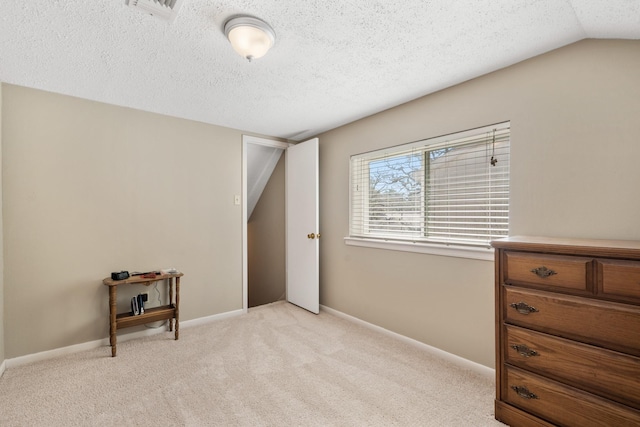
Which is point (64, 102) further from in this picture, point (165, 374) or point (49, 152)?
point (165, 374)

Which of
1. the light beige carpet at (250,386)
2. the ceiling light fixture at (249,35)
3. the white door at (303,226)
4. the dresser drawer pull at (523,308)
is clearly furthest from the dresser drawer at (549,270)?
the white door at (303,226)

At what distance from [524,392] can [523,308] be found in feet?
1.55

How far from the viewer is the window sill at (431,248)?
7.07ft

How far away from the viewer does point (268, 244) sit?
466 cm

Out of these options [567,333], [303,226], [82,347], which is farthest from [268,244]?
[567,333]

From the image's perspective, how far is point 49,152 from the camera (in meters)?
2.44

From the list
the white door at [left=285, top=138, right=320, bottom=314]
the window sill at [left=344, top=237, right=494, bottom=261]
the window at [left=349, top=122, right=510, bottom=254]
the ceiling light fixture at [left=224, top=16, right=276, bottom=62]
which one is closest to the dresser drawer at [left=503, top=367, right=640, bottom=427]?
the window sill at [left=344, top=237, right=494, bottom=261]

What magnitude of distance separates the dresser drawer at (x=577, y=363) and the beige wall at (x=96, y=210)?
9.60 feet

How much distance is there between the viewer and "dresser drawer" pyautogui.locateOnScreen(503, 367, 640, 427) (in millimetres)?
1305

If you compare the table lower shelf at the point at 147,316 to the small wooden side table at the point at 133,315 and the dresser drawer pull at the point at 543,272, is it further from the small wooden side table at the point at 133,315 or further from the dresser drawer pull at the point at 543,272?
the dresser drawer pull at the point at 543,272

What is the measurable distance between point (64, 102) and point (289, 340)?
3.00 meters

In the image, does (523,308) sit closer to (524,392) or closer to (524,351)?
(524,351)

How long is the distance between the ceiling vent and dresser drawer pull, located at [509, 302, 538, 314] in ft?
7.87

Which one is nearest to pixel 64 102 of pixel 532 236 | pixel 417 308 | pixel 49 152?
pixel 49 152
